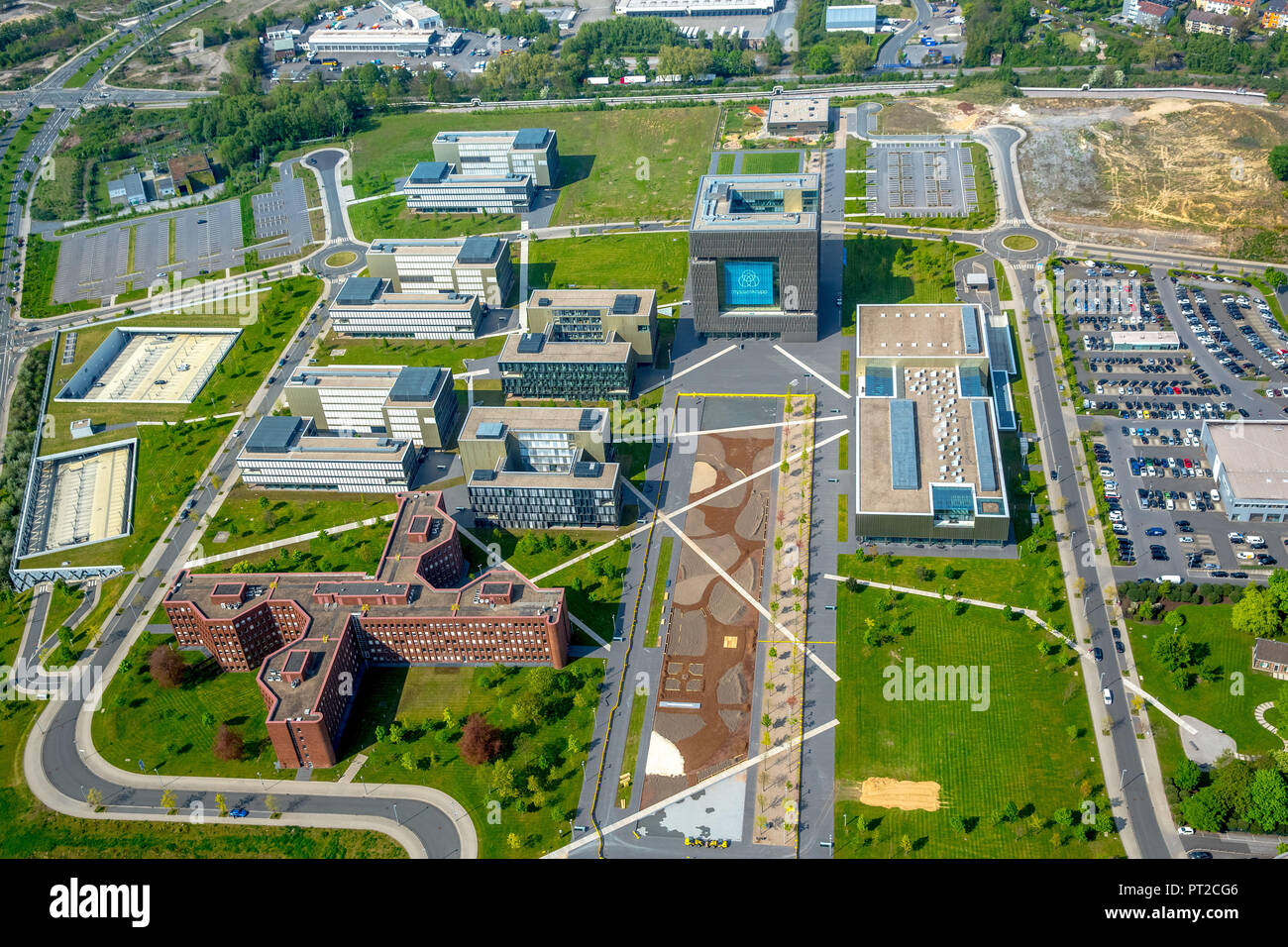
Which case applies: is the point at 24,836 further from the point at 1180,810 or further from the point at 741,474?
the point at 1180,810

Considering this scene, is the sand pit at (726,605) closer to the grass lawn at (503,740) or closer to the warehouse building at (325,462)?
the grass lawn at (503,740)

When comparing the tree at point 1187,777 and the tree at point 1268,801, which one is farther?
the tree at point 1187,777

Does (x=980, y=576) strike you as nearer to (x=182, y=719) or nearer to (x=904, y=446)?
(x=904, y=446)

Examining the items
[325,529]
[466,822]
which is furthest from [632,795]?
[325,529]

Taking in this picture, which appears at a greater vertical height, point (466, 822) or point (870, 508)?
A: point (870, 508)

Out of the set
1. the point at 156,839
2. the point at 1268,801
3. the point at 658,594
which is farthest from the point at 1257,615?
the point at 156,839

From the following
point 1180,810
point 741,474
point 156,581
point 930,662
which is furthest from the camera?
point 741,474

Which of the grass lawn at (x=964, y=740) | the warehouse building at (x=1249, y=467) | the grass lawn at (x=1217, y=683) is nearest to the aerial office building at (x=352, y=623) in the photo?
the grass lawn at (x=964, y=740)
